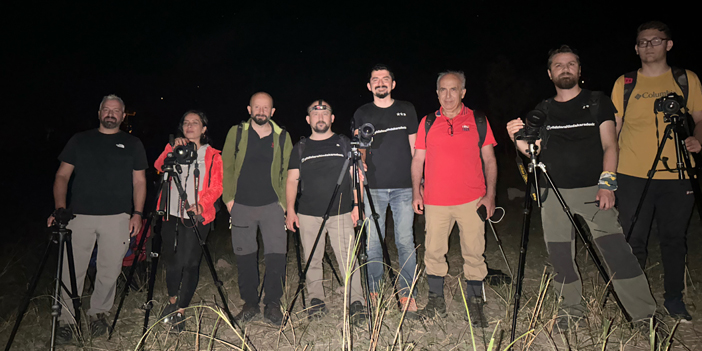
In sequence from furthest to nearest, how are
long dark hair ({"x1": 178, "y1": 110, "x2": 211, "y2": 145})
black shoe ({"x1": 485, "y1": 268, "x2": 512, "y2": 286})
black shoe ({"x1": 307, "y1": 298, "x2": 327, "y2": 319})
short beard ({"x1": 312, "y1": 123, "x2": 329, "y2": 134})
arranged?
black shoe ({"x1": 485, "y1": 268, "x2": 512, "y2": 286}), long dark hair ({"x1": 178, "y1": 110, "x2": 211, "y2": 145}), short beard ({"x1": 312, "y1": 123, "x2": 329, "y2": 134}), black shoe ({"x1": 307, "y1": 298, "x2": 327, "y2": 319})

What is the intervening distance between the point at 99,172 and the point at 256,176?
1580 millimetres

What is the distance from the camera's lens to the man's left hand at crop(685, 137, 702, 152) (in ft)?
10.7

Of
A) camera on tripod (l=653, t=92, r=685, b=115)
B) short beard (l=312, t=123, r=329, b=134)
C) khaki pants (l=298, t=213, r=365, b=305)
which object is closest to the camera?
camera on tripod (l=653, t=92, r=685, b=115)

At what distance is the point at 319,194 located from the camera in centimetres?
396

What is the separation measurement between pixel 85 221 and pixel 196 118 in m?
1.50

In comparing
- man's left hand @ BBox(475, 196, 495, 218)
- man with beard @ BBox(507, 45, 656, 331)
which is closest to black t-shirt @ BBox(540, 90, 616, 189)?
man with beard @ BBox(507, 45, 656, 331)

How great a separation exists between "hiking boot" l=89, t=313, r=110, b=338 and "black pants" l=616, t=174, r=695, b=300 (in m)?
5.13

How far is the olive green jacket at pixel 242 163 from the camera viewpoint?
13.1ft

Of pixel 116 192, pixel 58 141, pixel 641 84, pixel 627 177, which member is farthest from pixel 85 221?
pixel 58 141

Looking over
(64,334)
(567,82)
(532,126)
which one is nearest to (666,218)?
(567,82)

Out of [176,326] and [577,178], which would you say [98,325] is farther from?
[577,178]

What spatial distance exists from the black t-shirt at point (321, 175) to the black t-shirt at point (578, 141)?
199 cm

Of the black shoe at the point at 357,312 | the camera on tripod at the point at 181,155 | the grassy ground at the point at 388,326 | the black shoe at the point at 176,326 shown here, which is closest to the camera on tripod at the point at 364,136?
the grassy ground at the point at 388,326

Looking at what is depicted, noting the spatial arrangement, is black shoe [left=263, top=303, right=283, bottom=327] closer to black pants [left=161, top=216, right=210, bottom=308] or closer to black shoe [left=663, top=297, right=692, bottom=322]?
black pants [left=161, top=216, right=210, bottom=308]
